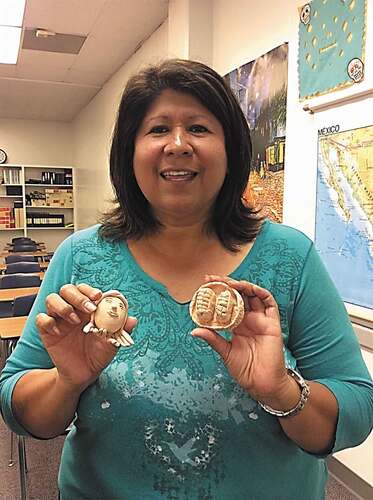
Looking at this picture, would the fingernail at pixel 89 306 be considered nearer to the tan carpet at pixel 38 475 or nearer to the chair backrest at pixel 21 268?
the tan carpet at pixel 38 475

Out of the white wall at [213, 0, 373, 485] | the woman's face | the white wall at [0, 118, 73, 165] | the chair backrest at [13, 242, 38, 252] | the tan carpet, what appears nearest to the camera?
the woman's face

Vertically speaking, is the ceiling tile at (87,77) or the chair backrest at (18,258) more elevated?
the ceiling tile at (87,77)

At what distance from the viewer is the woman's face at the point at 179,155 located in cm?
90

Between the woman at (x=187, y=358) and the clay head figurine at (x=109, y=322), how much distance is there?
0.8 inches

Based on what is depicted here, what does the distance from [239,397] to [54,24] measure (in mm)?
4184

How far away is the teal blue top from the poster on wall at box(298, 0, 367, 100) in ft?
5.26

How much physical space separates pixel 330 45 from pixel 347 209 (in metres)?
0.79

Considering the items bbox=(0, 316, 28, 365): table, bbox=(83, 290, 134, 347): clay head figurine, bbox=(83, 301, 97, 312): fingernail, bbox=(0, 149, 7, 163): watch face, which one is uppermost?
bbox=(0, 149, 7, 163): watch face

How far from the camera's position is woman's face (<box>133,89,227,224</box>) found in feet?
2.94

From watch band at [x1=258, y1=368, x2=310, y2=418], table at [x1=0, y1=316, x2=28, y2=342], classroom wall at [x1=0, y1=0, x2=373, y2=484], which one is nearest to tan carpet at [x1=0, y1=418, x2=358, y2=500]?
classroom wall at [x1=0, y1=0, x2=373, y2=484]

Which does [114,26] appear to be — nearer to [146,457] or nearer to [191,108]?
[191,108]

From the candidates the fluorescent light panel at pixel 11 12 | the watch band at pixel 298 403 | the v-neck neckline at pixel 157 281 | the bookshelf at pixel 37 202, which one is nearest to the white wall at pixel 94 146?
the bookshelf at pixel 37 202

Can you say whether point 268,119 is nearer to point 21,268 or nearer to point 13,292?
point 13,292

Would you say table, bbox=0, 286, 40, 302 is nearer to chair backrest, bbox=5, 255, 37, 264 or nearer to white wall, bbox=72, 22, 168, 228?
white wall, bbox=72, 22, 168, 228
